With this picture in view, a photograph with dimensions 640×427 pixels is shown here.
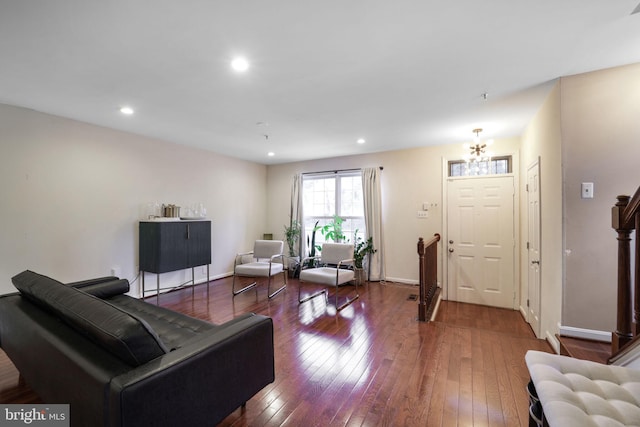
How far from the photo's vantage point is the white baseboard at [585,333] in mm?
2158

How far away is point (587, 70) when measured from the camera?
225 centimetres

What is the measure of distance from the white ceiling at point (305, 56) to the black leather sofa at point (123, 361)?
67.1 inches

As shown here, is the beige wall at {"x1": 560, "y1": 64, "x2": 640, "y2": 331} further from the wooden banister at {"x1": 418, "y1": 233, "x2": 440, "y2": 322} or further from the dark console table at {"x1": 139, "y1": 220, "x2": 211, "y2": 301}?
the dark console table at {"x1": 139, "y1": 220, "x2": 211, "y2": 301}

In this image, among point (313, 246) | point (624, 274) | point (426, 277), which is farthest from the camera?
point (313, 246)

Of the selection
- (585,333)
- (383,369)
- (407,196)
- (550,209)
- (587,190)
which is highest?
(407,196)

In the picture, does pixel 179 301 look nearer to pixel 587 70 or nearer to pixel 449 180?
pixel 449 180

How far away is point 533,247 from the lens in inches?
128

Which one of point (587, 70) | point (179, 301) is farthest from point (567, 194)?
point (179, 301)

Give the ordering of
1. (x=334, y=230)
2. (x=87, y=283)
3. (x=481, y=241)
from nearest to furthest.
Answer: (x=87, y=283) < (x=481, y=241) < (x=334, y=230)

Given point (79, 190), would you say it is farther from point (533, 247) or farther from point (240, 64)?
point (533, 247)

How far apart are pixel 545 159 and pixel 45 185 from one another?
18.7 feet

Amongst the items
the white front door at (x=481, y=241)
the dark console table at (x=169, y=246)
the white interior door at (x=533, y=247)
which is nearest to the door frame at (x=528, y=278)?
the white interior door at (x=533, y=247)

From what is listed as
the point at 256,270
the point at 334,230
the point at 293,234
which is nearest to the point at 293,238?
the point at 293,234

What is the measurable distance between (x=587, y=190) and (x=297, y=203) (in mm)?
4731
